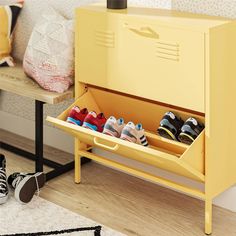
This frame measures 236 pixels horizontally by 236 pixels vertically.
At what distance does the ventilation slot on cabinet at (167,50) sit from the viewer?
245cm

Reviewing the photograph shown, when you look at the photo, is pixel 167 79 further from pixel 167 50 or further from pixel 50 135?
pixel 50 135

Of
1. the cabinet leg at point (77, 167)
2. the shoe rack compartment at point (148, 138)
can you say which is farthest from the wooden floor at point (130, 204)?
the shoe rack compartment at point (148, 138)

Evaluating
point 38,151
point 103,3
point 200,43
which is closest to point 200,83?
point 200,43

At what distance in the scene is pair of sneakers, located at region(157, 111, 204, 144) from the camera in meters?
2.51

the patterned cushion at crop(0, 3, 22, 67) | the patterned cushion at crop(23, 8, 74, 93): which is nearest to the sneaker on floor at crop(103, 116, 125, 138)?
the patterned cushion at crop(23, 8, 74, 93)

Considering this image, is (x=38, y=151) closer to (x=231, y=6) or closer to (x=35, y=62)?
(x=35, y=62)

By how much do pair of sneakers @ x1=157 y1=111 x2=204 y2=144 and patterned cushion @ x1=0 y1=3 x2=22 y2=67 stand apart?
1.17 meters

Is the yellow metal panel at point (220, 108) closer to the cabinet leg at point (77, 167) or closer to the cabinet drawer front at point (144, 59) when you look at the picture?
the cabinet drawer front at point (144, 59)

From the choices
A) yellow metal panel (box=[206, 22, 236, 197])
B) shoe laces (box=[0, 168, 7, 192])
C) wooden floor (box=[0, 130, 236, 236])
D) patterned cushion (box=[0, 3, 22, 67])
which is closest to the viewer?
yellow metal panel (box=[206, 22, 236, 197])

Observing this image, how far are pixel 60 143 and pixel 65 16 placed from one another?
725 millimetres

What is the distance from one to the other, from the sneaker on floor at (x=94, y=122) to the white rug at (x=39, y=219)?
395mm

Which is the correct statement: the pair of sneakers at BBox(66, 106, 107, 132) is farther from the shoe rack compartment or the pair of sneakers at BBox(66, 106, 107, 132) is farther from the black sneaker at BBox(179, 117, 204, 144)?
the black sneaker at BBox(179, 117, 204, 144)

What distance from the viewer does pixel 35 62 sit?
300 centimetres

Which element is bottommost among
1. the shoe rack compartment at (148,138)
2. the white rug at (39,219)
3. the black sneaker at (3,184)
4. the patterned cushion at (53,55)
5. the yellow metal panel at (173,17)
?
the white rug at (39,219)
